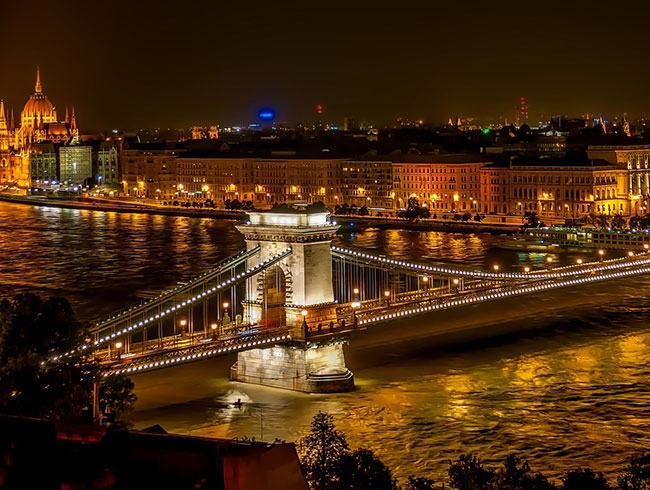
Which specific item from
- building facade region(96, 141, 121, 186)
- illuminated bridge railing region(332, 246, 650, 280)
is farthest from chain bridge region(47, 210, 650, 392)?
building facade region(96, 141, 121, 186)

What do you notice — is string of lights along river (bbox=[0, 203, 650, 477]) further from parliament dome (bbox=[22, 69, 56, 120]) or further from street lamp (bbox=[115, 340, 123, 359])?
parliament dome (bbox=[22, 69, 56, 120])

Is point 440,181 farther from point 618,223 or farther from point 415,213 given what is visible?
point 618,223

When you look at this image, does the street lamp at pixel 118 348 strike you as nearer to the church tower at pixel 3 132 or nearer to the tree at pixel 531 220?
the tree at pixel 531 220

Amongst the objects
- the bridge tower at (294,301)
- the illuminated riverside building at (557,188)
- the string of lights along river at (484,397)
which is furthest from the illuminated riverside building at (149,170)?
the bridge tower at (294,301)

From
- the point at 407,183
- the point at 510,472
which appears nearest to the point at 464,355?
the point at 510,472

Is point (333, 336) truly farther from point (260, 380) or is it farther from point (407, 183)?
point (407, 183)

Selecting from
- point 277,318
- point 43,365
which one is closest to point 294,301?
point 277,318
